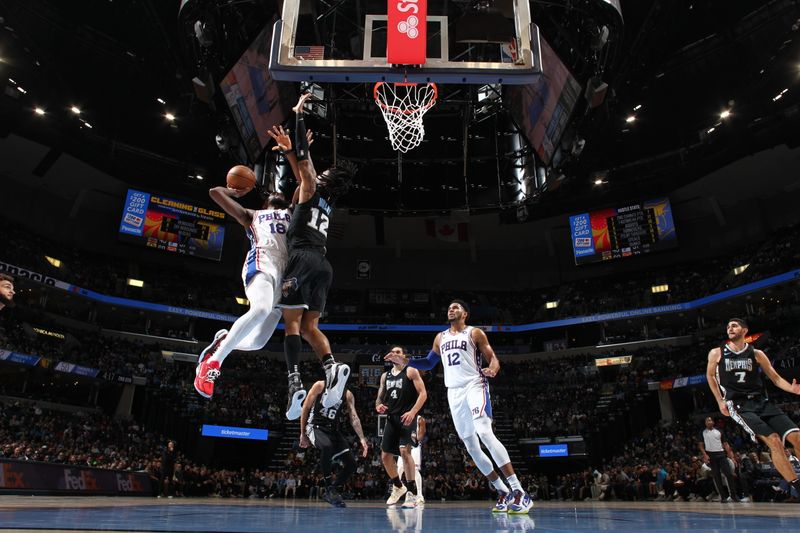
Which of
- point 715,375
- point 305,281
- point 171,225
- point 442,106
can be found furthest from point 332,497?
point 171,225

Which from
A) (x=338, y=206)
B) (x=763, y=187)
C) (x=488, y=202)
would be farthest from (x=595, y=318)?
(x=338, y=206)

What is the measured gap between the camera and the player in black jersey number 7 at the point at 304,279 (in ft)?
16.6

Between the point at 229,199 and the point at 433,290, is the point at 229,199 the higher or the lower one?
the lower one

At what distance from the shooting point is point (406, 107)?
42.2 ft

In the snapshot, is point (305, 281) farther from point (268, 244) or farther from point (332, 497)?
point (332, 497)

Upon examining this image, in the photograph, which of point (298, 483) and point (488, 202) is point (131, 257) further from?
point (488, 202)

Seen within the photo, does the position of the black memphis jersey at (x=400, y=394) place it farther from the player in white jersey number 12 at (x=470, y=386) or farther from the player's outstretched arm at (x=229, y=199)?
the player's outstretched arm at (x=229, y=199)

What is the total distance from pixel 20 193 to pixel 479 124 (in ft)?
86.9

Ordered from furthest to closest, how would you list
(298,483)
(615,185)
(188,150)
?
(615,185) < (188,150) < (298,483)

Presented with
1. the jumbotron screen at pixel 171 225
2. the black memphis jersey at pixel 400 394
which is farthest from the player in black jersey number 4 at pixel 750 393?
the jumbotron screen at pixel 171 225

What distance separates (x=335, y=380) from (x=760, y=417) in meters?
4.94

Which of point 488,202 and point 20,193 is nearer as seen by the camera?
point 488,202

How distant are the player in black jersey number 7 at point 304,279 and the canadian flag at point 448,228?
95.6ft

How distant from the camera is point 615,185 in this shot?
2778 cm
